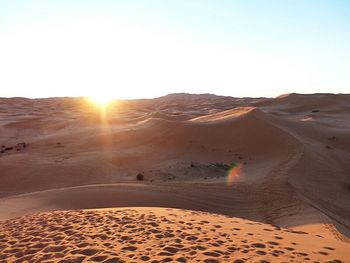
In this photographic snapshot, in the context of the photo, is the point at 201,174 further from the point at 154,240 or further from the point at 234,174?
the point at 154,240

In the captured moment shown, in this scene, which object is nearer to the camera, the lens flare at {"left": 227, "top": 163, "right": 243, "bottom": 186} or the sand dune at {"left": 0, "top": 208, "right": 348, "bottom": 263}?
the sand dune at {"left": 0, "top": 208, "right": 348, "bottom": 263}

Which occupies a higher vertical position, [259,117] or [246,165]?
[259,117]

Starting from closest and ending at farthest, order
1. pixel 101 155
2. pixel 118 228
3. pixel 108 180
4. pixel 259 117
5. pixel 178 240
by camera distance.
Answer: pixel 178 240 → pixel 118 228 → pixel 108 180 → pixel 101 155 → pixel 259 117

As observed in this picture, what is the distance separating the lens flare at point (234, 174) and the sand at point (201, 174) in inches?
4.4

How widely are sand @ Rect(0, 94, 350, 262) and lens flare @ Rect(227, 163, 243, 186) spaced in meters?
0.11

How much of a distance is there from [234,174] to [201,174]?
0.88 metres

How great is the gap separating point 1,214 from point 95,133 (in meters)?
9.96

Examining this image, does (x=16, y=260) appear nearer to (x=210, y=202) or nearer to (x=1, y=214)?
(x=1, y=214)

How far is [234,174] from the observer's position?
35.0ft

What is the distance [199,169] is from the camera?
11461 millimetres

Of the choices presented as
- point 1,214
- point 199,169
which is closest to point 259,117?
point 199,169

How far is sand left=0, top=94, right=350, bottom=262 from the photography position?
6.08m

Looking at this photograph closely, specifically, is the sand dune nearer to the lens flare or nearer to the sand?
the sand

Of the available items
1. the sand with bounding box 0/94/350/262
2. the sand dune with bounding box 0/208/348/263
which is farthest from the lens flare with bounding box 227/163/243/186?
the sand dune with bounding box 0/208/348/263
